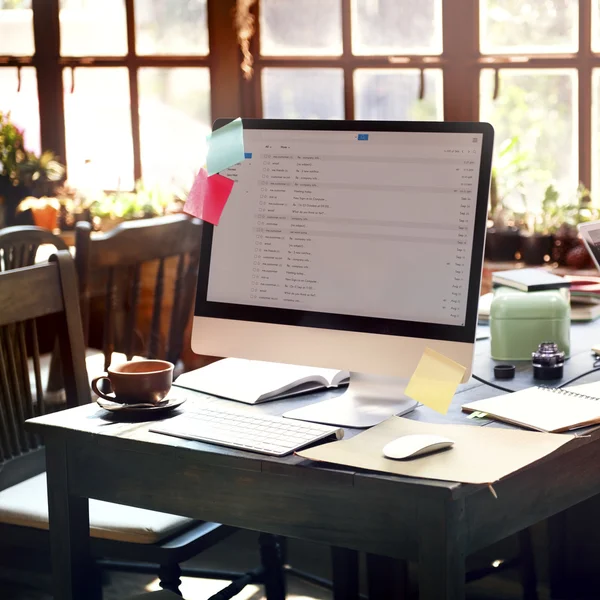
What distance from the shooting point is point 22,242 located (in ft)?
9.36

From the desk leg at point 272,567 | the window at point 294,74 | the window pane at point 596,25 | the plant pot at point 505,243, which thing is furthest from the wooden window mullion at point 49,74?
the desk leg at point 272,567

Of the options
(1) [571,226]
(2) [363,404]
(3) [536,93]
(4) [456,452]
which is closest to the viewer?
(4) [456,452]

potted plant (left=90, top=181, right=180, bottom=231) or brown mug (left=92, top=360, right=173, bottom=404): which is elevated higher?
potted plant (left=90, top=181, right=180, bottom=231)

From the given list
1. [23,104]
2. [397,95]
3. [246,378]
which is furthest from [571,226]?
[23,104]

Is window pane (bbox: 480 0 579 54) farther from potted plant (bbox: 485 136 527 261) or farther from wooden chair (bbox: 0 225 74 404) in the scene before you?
wooden chair (bbox: 0 225 74 404)

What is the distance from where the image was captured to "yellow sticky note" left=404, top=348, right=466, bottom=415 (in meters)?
1.42

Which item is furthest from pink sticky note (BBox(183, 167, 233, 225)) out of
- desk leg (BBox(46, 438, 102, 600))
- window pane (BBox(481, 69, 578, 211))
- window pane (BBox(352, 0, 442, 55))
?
window pane (BBox(352, 0, 442, 55))

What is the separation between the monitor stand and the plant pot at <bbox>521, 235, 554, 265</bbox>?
1.87 m

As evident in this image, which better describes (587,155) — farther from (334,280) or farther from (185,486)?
(185,486)

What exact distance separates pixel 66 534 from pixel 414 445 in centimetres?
57

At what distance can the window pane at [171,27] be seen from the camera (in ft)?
12.8

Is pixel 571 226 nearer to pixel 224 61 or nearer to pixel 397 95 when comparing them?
pixel 397 95

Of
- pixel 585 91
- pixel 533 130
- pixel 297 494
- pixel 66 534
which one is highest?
pixel 585 91

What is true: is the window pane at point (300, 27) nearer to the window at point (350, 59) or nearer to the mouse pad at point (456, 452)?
the window at point (350, 59)
